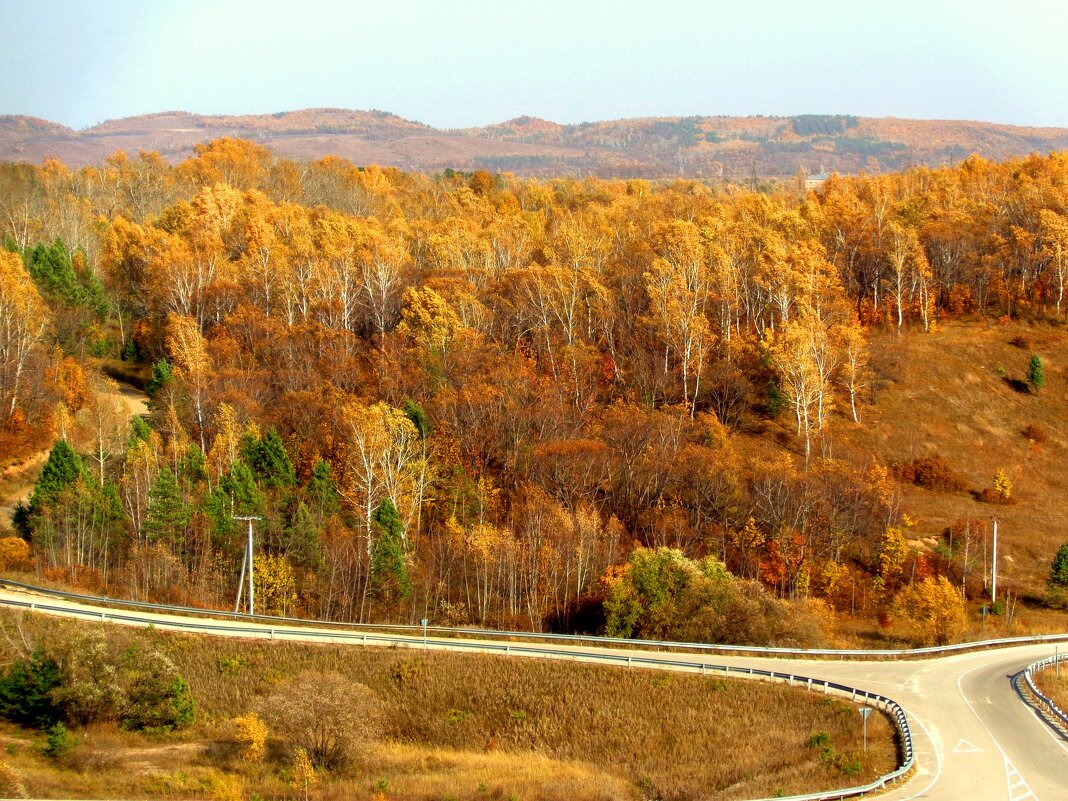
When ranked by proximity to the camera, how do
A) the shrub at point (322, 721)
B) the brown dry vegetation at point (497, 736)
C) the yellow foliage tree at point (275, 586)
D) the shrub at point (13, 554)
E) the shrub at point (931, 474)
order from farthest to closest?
the shrub at point (931, 474)
the yellow foliage tree at point (275, 586)
the shrub at point (13, 554)
the shrub at point (322, 721)
the brown dry vegetation at point (497, 736)

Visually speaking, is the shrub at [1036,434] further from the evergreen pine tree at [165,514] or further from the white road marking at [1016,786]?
the evergreen pine tree at [165,514]

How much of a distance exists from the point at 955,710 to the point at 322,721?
18.0m

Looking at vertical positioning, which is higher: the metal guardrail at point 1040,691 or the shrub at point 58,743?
the metal guardrail at point 1040,691

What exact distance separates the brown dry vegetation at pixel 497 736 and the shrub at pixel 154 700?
554 millimetres

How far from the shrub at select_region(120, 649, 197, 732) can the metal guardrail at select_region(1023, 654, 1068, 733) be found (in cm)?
2556

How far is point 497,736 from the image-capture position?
38250 mm

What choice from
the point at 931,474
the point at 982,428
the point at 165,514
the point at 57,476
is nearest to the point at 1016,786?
the point at 931,474

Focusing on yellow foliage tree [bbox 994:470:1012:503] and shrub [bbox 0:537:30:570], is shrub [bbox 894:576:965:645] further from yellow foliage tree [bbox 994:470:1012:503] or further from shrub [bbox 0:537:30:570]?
shrub [bbox 0:537:30:570]

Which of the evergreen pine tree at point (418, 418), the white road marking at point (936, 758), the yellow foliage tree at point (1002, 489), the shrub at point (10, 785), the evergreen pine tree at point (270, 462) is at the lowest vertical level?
the shrub at point (10, 785)

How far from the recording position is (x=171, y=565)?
2045 inches

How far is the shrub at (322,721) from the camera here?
34.8 meters

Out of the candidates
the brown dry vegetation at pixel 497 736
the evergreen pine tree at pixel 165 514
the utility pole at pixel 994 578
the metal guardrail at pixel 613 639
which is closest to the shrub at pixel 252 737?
the brown dry vegetation at pixel 497 736

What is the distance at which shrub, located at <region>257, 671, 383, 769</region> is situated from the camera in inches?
1371

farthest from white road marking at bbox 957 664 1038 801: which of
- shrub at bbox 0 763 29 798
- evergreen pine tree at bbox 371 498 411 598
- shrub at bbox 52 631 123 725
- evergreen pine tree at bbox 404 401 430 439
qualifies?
evergreen pine tree at bbox 404 401 430 439
